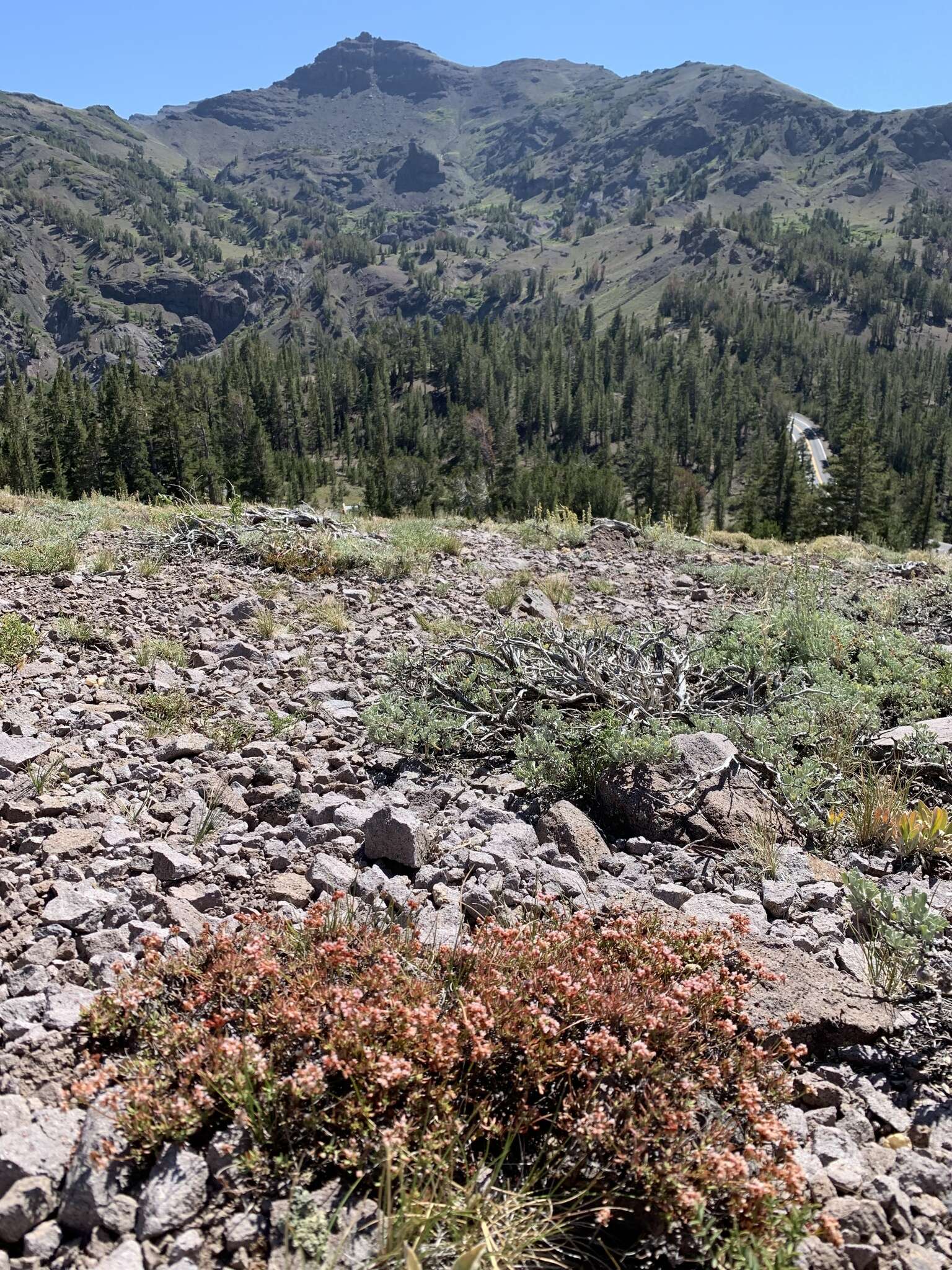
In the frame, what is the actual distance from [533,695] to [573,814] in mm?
1829

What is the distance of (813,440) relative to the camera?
14262 cm

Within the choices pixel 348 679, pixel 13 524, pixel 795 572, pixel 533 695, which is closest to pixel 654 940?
pixel 533 695

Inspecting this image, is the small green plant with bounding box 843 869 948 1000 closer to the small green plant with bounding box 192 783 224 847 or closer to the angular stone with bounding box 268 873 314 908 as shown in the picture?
the angular stone with bounding box 268 873 314 908

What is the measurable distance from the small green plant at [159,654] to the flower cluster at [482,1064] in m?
4.61

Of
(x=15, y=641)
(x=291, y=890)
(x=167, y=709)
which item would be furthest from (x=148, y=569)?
(x=291, y=890)

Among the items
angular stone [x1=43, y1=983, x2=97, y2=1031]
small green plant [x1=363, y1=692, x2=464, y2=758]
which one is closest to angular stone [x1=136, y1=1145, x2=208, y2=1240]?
angular stone [x1=43, y1=983, x2=97, y2=1031]

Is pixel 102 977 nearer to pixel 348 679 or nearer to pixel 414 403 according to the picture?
pixel 348 679

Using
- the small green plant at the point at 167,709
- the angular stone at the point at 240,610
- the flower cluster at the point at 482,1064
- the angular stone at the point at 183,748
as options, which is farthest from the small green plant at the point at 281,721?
the flower cluster at the point at 482,1064

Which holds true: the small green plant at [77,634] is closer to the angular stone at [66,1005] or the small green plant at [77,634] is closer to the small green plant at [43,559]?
the small green plant at [43,559]

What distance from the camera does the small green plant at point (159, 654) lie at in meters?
7.22

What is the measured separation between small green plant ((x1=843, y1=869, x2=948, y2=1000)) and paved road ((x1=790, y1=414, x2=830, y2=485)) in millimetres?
119217

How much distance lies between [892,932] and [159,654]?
6.39 meters

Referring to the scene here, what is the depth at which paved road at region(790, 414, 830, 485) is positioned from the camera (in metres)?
121

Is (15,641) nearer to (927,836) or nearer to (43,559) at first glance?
(43,559)
